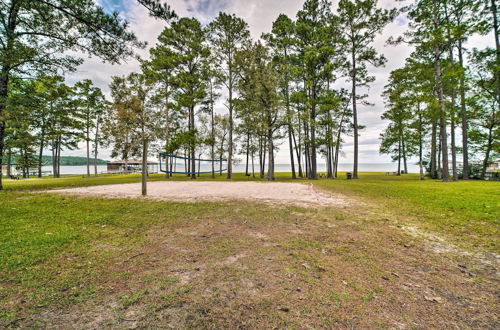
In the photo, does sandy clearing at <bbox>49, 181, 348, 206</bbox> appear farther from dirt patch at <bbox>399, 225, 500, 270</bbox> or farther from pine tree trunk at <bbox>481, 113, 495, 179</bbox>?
pine tree trunk at <bbox>481, 113, 495, 179</bbox>

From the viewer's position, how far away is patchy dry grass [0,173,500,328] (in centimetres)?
149

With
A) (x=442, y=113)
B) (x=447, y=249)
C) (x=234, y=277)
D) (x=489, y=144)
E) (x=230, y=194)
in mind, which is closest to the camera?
(x=234, y=277)

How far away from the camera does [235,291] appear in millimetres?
1812

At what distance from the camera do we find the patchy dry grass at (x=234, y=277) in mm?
1490

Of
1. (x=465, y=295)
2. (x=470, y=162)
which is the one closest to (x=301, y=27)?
(x=465, y=295)

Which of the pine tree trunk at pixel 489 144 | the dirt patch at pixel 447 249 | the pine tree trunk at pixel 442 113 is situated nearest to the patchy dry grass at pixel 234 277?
the dirt patch at pixel 447 249

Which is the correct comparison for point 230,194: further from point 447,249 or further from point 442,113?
point 442,113

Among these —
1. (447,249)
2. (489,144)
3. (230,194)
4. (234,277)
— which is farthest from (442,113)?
(234,277)

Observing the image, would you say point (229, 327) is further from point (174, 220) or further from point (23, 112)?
point (23, 112)

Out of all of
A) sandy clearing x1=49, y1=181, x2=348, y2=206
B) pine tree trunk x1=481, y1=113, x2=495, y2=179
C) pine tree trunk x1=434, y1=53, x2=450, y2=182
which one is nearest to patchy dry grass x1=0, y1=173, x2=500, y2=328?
sandy clearing x1=49, y1=181, x2=348, y2=206

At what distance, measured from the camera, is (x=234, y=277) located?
2.04m

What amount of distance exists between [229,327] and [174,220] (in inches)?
121

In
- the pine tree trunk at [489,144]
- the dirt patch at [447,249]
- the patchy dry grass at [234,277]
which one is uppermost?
the pine tree trunk at [489,144]

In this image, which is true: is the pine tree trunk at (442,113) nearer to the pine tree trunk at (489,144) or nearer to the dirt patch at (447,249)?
the pine tree trunk at (489,144)
